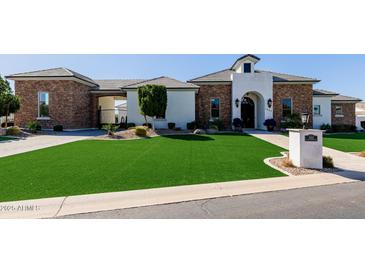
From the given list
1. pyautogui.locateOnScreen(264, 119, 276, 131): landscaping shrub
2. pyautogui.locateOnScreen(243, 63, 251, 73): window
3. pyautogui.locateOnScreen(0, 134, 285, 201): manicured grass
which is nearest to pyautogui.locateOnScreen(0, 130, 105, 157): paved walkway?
pyautogui.locateOnScreen(0, 134, 285, 201): manicured grass

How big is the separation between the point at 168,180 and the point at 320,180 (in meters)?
4.36

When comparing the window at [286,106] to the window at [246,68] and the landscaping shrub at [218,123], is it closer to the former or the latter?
the window at [246,68]

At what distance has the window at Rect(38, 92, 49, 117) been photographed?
22.3 metres

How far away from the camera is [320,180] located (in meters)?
7.00

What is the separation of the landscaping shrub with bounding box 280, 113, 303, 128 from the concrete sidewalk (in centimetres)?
1724

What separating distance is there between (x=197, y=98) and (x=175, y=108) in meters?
2.70

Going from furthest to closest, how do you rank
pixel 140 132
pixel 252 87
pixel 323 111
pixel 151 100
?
pixel 323 111 → pixel 252 87 → pixel 151 100 → pixel 140 132

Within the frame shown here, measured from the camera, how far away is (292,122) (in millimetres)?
23172

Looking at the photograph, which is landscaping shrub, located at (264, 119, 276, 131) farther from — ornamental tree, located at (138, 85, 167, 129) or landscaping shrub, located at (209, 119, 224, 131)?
ornamental tree, located at (138, 85, 167, 129)

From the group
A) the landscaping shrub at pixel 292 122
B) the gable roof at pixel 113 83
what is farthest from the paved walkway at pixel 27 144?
the landscaping shrub at pixel 292 122

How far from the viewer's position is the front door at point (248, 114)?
2539 centimetres

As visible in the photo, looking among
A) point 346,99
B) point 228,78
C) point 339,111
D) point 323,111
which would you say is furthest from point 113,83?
point 346,99

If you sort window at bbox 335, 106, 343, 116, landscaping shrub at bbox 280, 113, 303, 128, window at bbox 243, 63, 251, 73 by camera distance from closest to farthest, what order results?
landscaping shrub at bbox 280, 113, 303, 128 < window at bbox 243, 63, 251, 73 < window at bbox 335, 106, 343, 116

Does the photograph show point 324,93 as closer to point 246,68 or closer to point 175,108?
point 246,68
